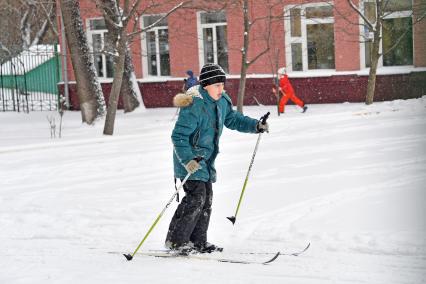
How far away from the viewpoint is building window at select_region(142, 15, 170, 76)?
24797mm

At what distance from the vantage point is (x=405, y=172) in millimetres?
8953

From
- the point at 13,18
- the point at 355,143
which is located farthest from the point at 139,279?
the point at 13,18

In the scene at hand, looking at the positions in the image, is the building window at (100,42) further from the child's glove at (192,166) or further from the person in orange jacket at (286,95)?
the child's glove at (192,166)

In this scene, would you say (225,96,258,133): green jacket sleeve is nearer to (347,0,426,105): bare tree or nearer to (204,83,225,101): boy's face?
(204,83,225,101): boy's face

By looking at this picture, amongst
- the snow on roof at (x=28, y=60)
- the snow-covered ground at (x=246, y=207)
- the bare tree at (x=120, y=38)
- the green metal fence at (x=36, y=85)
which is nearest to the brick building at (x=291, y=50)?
the green metal fence at (x=36, y=85)

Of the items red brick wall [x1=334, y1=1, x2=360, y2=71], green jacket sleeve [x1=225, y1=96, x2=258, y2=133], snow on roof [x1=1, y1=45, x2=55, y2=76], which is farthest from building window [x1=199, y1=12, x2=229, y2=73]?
green jacket sleeve [x1=225, y1=96, x2=258, y2=133]

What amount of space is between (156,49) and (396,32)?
→ 25.8ft

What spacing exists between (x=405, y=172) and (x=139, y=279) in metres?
4.28

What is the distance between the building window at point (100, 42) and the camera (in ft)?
83.2

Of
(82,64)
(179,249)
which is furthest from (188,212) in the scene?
(82,64)

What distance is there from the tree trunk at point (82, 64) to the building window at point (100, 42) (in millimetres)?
→ 5934

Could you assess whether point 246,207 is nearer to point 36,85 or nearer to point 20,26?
point 36,85

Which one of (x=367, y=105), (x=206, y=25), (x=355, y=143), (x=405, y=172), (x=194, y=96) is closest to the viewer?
(x=194, y=96)

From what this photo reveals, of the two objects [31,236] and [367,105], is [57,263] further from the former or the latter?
[367,105]
